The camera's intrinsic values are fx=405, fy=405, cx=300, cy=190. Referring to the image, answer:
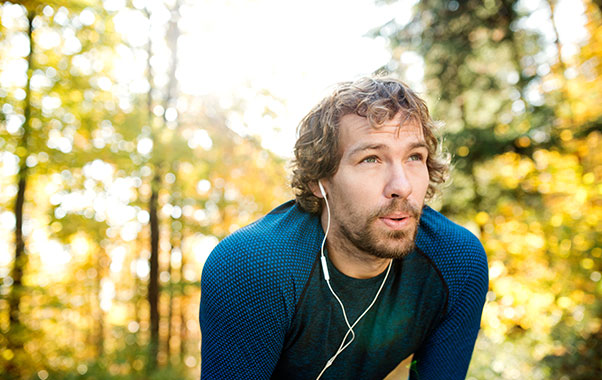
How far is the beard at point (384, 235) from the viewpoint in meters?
1.85

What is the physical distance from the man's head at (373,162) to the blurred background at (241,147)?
10.7 ft

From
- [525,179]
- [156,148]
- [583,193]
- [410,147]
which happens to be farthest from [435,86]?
[410,147]

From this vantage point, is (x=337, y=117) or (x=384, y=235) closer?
(x=384, y=235)

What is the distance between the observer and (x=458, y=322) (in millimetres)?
2100

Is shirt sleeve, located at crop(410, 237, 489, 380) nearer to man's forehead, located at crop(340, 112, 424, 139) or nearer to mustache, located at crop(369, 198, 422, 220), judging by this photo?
mustache, located at crop(369, 198, 422, 220)

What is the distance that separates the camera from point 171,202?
7164mm

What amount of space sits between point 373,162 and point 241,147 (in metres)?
5.83

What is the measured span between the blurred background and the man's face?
3.43 m

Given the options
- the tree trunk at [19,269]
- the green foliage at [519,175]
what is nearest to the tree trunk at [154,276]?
the tree trunk at [19,269]

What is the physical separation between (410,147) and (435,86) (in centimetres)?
521

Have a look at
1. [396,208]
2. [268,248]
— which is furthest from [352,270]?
[268,248]

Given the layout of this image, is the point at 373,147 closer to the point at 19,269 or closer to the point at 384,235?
the point at 384,235

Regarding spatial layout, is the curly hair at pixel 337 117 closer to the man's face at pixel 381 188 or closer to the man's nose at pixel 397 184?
the man's face at pixel 381 188

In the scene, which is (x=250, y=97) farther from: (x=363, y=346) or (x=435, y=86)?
(x=363, y=346)
